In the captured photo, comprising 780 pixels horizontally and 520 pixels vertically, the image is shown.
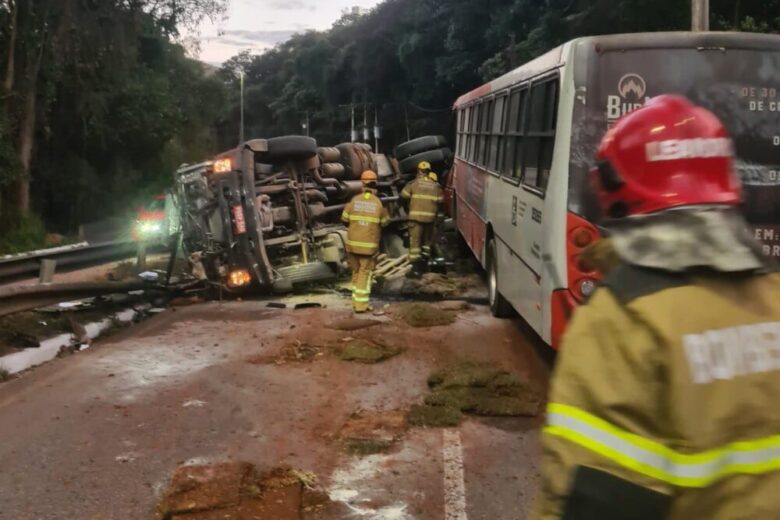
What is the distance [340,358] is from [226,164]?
146 inches

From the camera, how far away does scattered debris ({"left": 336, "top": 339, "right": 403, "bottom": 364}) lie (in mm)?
7406

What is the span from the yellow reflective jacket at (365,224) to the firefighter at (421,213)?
2418 mm

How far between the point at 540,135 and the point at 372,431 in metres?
2.79

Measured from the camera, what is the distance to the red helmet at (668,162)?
1629mm

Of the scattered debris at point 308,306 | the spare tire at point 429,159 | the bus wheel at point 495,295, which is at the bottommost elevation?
the scattered debris at point 308,306

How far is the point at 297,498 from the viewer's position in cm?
445

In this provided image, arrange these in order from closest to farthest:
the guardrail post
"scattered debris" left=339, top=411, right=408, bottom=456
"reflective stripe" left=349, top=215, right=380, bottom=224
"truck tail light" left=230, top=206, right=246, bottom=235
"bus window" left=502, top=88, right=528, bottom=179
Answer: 1. "scattered debris" left=339, top=411, right=408, bottom=456
2. "bus window" left=502, top=88, right=528, bottom=179
3. the guardrail post
4. "reflective stripe" left=349, top=215, right=380, bottom=224
5. "truck tail light" left=230, top=206, right=246, bottom=235

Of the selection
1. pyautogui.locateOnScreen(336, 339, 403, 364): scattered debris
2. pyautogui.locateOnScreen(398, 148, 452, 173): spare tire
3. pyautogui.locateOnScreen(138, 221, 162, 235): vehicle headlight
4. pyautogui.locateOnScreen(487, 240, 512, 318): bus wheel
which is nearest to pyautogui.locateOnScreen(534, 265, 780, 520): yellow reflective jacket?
pyautogui.locateOnScreen(336, 339, 403, 364): scattered debris

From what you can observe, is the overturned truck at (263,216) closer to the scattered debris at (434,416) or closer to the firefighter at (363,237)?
the firefighter at (363,237)

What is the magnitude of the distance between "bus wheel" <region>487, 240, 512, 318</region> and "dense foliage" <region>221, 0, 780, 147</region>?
775cm

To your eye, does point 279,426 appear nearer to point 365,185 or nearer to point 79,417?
point 79,417

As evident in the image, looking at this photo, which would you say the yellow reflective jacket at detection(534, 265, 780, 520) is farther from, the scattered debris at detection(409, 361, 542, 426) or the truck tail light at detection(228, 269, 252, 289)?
the truck tail light at detection(228, 269, 252, 289)

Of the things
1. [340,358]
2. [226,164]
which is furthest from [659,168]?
[226,164]

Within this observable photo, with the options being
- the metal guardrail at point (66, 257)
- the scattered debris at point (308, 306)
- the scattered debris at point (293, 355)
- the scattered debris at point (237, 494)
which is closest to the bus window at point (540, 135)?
the scattered debris at point (293, 355)
